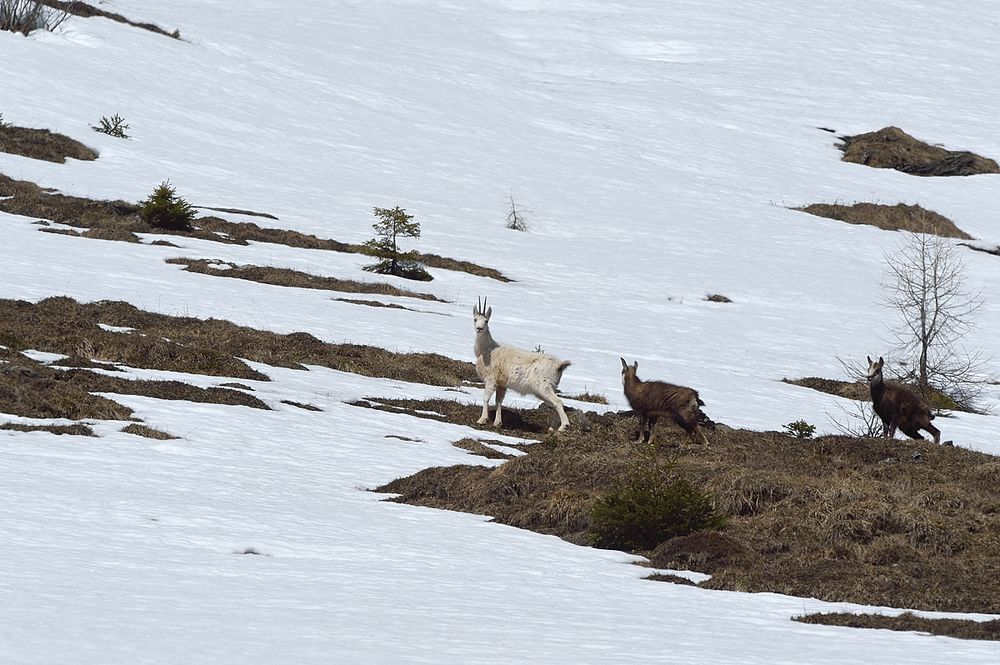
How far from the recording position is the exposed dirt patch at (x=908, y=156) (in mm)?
72250

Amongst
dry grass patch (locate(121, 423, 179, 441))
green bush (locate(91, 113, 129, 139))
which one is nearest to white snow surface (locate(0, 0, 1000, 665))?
dry grass patch (locate(121, 423, 179, 441))

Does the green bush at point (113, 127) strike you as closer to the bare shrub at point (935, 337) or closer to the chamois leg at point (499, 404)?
the bare shrub at point (935, 337)

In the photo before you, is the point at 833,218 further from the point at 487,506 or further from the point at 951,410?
the point at 487,506

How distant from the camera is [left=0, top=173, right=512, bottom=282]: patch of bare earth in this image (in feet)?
115

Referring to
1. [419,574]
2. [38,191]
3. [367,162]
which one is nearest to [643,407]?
[419,574]

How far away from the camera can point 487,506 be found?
13539 millimetres

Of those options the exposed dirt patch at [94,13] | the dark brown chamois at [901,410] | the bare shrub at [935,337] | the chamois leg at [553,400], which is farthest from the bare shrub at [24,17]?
the dark brown chamois at [901,410]

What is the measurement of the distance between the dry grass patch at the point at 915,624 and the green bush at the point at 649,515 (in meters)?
3.01

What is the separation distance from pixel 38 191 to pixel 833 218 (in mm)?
39976

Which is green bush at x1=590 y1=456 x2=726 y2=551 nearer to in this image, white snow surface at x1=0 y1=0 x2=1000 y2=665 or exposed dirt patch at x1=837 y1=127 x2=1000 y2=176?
white snow surface at x1=0 y1=0 x2=1000 y2=665

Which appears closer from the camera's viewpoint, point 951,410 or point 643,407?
point 643,407

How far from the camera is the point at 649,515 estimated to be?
11.9 metres

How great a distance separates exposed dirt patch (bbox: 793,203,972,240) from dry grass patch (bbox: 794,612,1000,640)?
53.3 meters

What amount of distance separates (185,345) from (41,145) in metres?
26.3
